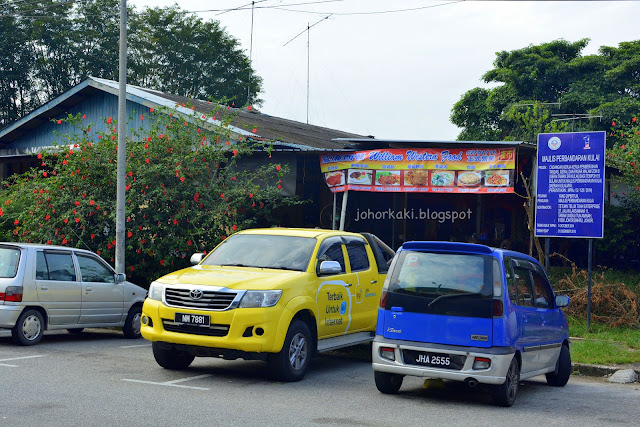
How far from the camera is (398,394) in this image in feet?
29.7

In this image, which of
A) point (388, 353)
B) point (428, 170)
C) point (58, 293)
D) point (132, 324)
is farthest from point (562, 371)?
point (58, 293)

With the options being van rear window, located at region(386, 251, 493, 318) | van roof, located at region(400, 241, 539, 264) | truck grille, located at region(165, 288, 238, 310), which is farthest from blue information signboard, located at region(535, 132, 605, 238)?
truck grille, located at region(165, 288, 238, 310)

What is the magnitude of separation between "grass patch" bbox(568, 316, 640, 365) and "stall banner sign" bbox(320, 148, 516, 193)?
3136mm

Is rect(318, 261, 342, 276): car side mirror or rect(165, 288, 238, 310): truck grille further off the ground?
rect(318, 261, 342, 276): car side mirror

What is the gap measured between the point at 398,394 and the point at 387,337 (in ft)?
2.89

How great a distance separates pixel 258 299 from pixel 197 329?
0.82 metres

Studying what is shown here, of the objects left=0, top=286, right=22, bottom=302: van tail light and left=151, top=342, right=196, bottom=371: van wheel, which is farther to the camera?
left=0, top=286, right=22, bottom=302: van tail light

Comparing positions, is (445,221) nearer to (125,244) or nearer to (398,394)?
(125,244)

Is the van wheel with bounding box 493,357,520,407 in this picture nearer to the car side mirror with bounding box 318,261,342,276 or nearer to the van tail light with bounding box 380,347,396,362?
the van tail light with bounding box 380,347,396,362

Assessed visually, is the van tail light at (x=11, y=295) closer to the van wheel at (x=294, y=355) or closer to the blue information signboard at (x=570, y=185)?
the van wheel at (x=294, y=355)

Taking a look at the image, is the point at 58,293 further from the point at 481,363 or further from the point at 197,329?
the point at 481,363

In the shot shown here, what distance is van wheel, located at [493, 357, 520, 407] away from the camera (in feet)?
27.1

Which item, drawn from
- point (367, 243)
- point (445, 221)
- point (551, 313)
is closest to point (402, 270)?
point (551, 313)

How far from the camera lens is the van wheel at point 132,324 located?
44.9 ft
